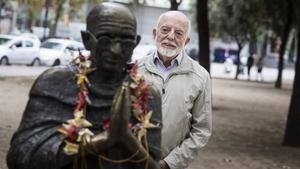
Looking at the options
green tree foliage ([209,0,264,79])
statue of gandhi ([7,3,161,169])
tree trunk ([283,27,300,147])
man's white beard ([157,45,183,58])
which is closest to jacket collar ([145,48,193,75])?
man's white beard ([157,45,183,58])

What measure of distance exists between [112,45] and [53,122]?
33 centimetres

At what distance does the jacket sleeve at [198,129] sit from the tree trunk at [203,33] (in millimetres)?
15340

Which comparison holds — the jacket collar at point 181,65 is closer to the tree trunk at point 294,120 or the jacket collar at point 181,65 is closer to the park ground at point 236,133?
the park ground at point 236,133

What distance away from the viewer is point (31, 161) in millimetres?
2232

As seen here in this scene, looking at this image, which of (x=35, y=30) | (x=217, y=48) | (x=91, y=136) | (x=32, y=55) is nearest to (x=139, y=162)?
(x=91, y=136)

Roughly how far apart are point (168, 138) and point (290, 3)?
2825 cm

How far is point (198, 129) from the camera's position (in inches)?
150

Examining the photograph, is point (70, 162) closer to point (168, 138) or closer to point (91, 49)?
point (91, 49)

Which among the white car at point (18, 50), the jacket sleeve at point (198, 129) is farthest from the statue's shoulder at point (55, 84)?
the white car at point (18, 50)

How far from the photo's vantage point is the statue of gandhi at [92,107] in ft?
7.27

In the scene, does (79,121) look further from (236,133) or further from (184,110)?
(236,133)

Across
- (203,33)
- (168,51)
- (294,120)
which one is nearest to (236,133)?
(294,120)

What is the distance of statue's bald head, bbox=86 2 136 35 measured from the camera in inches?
91.3

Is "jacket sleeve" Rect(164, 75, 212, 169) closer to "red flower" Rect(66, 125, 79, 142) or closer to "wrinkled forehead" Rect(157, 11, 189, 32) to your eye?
"wrinkled forehead" Rect(157, 11, 189, 32)
